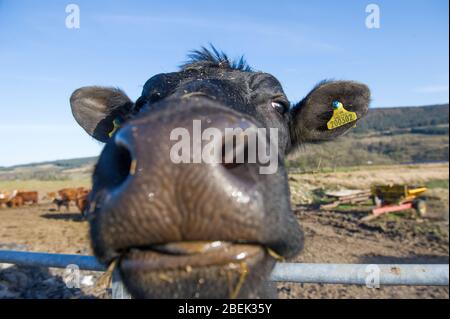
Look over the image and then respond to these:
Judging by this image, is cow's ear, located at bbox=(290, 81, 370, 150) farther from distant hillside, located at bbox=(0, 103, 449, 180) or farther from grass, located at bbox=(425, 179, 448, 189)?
distant hillside, located at bbox=(0, 103, 449, 180)

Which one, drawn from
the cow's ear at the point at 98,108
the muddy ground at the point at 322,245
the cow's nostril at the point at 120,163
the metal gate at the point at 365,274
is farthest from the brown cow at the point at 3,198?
the cow's nostril at the point at 120,163

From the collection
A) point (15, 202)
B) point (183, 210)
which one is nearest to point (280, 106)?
point (183, 210)

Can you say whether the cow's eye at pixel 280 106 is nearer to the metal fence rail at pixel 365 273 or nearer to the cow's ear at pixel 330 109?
the cow's ear at pixel 330 109

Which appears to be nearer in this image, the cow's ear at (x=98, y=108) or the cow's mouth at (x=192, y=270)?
the cow's mouth at (x=192, y=270)

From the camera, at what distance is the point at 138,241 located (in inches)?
68.6

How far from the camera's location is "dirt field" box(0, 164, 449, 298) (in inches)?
324

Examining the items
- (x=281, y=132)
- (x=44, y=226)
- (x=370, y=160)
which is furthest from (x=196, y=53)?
(x=370, y=160)

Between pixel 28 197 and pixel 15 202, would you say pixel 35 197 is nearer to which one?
pixel 28 197

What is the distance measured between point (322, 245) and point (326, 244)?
0.27 m

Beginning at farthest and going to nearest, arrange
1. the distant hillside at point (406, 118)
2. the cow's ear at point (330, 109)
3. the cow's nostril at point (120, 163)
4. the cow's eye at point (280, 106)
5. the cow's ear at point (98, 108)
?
the distant hillside at point (406, 118) → the cow's ear at point (98, 108) → the cow's ear at point (330, 109) → the cow's eye at point (280, 106) → the cow's nostril at point (120, 163)

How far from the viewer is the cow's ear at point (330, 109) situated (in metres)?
4.48

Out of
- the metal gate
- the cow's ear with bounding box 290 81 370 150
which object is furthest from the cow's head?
the cow's ear with bounding box 290 81 370 150

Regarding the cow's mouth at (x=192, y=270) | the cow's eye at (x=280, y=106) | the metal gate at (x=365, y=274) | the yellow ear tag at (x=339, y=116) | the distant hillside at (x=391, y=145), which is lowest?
the distant hillside at (x=391, y=145)
